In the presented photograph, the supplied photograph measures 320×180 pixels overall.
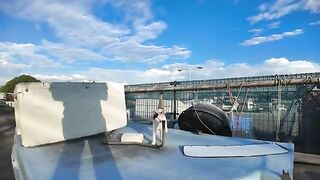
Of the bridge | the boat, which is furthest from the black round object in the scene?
the boat

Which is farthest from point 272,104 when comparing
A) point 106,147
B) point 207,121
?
point 106,147

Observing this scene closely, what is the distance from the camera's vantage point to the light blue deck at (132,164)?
2930mm

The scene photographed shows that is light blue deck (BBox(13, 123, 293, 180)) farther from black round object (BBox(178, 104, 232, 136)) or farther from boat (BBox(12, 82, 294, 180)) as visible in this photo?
black round object (BBox(178, 104, 232, 136))

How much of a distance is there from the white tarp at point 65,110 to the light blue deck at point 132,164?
265 mm

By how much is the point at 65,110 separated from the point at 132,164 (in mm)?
1765

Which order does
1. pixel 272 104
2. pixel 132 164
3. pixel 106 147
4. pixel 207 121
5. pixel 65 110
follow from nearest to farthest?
pixel 132 164 → pixel 106 147 → pixel 65 110 → pixel 207 121 → pixel 272 104

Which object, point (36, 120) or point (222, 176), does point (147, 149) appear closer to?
point (222, 176)

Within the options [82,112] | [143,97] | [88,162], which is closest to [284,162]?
[88,162]

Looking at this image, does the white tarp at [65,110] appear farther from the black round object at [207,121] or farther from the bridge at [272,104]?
the bridge at [272,104]

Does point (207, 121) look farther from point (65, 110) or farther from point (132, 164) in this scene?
point (132, 164)

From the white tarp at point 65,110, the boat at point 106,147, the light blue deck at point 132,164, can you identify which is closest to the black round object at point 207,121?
the boat at point 106,147

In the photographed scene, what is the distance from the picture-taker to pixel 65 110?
454cm

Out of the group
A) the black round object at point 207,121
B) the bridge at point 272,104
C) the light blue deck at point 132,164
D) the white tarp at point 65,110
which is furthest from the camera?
the bridge at point 272,104

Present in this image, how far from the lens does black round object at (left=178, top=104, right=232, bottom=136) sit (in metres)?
5.60
